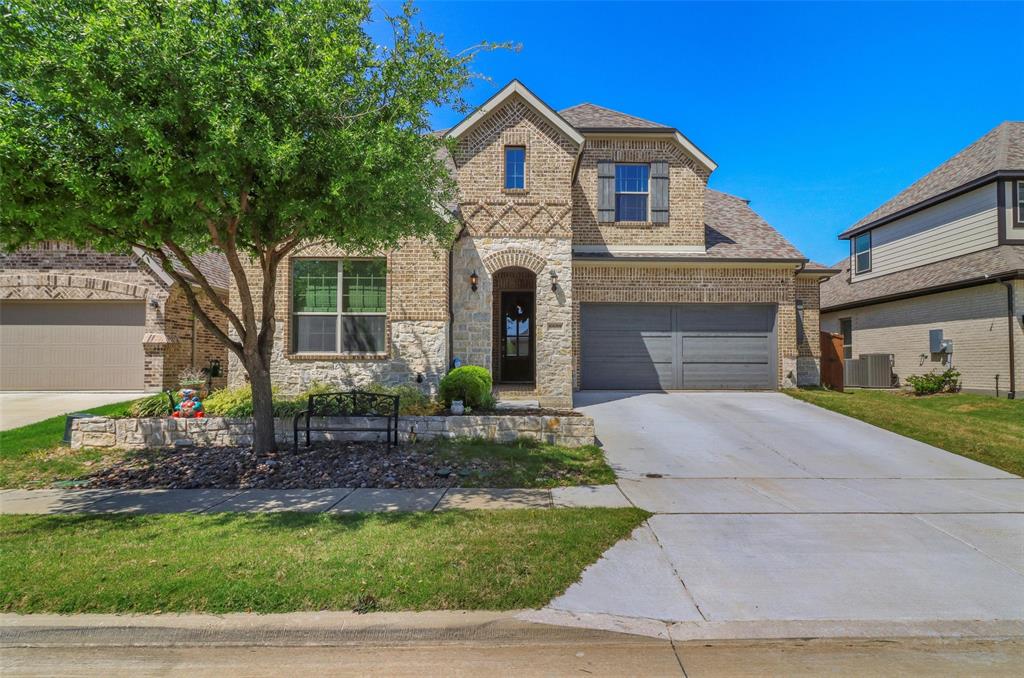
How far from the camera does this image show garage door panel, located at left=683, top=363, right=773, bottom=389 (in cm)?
1430

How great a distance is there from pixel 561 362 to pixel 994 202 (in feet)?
50.0

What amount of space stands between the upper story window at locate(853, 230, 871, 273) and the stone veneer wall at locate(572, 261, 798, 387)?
9.97 meters

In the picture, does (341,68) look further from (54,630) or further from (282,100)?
(54,630)

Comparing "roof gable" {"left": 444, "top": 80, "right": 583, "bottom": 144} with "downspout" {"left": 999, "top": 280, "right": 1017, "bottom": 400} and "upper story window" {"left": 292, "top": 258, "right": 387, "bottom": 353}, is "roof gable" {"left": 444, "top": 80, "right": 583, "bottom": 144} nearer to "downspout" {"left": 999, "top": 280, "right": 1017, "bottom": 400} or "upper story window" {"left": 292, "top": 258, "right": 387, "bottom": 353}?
"upper story window" {"left": 292, "top": 258, "right": 387, "bottom": 353}

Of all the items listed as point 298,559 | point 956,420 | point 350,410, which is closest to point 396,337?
point 350,410

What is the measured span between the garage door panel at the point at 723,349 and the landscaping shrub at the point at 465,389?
742 cm

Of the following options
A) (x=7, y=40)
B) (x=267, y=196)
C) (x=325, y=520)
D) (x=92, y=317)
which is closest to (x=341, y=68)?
(x=267, y=196)

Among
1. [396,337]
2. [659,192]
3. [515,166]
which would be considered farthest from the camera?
[659,192]

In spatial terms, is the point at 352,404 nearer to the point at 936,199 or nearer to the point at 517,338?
the point at 517,338

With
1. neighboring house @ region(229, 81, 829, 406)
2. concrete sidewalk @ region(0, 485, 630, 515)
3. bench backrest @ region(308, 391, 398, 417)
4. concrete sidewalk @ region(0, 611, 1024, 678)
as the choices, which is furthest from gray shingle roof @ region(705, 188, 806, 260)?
concrete sidewalk @ region(0, 611, 1024, 678)

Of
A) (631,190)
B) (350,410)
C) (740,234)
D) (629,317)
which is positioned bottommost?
(350,410)

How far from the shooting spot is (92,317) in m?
13.8

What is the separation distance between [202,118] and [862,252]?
24.6m

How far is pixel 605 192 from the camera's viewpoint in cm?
1499
